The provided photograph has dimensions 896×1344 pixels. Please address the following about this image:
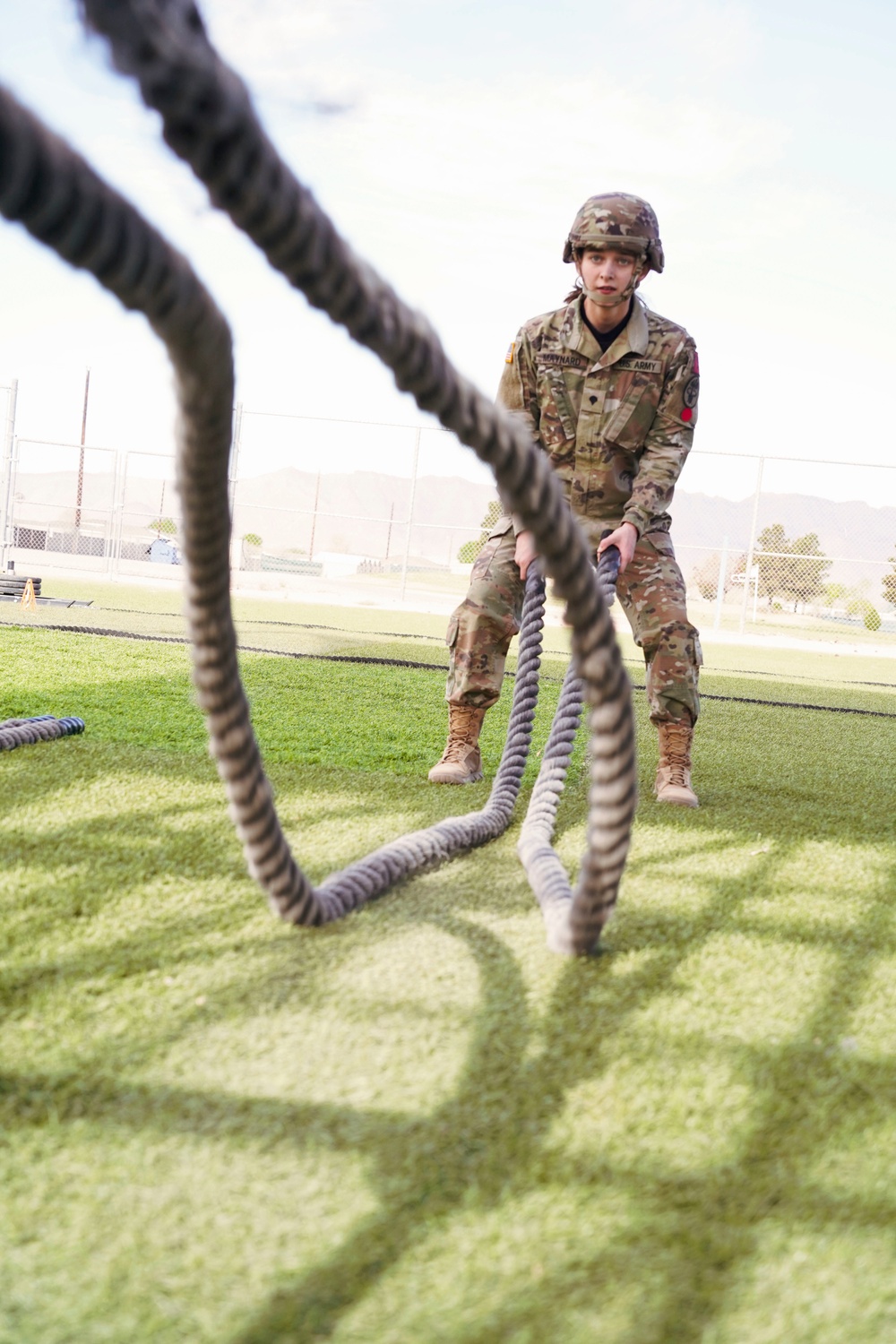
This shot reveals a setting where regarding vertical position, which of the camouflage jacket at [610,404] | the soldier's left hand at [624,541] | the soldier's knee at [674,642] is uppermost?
the camouflage jacket at [610,404]

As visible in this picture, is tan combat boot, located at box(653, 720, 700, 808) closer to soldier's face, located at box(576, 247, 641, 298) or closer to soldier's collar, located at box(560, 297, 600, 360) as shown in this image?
soldier's collar, located at box(560, 297, 600, 360)

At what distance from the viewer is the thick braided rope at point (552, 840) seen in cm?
151

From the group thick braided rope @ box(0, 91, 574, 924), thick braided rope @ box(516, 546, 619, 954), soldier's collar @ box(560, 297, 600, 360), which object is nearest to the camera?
thick braided rope @ box(0, 91, 574, 924)

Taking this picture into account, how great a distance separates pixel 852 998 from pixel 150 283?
1.23 m

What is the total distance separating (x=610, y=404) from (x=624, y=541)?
1.66 feet

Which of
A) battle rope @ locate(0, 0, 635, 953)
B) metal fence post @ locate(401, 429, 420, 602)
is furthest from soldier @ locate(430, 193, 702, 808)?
metal fence post @ locate(401, 429, 420, 602)

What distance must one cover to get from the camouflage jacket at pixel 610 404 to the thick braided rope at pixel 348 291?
6.32ft

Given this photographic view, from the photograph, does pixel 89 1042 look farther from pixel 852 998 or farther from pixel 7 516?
pixel 7 516

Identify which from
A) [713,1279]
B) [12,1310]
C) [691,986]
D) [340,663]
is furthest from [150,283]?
[340,663]

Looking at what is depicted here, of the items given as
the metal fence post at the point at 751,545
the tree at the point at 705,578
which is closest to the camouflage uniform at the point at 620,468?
the metal fence post at the point at 751,545

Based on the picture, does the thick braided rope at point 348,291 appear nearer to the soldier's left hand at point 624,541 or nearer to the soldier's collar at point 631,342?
the soldier's left hand at point 624,541

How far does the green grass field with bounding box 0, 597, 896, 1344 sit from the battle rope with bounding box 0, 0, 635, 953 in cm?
20

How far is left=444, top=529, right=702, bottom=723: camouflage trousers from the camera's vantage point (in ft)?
10.0

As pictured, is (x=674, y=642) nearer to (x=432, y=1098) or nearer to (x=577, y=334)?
(x=577, y=334)
